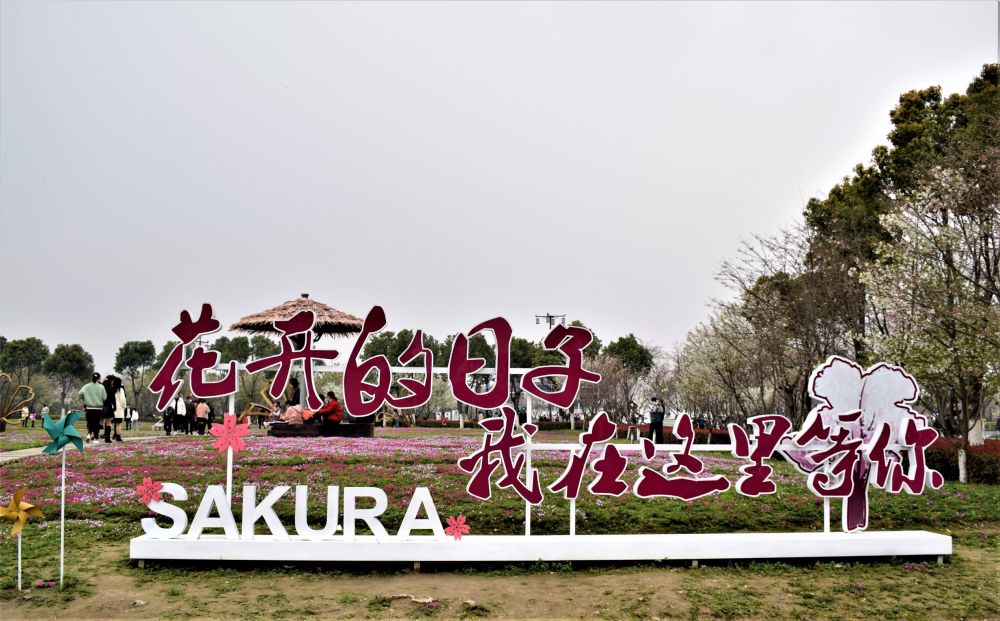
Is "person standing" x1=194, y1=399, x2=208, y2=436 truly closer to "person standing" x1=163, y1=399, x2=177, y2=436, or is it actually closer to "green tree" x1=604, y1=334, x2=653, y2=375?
"person standing" x1=163, y1=399, x2=177, y2=436

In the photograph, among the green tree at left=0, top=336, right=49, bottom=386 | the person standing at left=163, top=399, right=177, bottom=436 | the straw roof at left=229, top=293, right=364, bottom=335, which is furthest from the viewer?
the green tree at left=0, top=336, right=49, bottom=386

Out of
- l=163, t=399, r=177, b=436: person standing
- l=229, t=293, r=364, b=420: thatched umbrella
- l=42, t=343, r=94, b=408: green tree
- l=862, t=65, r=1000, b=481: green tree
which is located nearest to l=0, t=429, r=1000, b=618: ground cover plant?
l=862, t=65, r=1000, b=481: green tree

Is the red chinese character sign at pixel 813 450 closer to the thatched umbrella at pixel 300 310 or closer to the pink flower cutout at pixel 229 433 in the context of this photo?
the pink flower cutout at pixel 229 433

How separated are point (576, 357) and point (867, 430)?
4245 mm

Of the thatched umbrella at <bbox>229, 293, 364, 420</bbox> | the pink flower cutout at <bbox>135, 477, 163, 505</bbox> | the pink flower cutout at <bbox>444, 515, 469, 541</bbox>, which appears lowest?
the pink flower cutout at <bbox>444, 515, 469, 541</bbox>

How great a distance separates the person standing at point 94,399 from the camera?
18.1 metres

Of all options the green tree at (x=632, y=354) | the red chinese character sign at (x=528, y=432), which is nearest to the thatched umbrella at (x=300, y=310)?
the red chinese character sign at (x=528, y=432)

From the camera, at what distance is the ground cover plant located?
302 inches

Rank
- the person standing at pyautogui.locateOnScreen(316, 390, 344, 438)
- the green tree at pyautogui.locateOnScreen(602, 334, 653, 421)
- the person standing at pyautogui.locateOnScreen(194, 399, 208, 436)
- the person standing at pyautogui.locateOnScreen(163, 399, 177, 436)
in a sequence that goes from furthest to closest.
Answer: the green tree at pyautogui.locateOnScreen(602, 334, 653, 421) → the person standing at pyautogui.locateOnScreen(163, 399, 177, 436) → the person standing at pyautogui.locateOnScreen(194, 399, 208, 436) → the person standing at pyautogui.locateOnScreen(316, 390, 344, 438)

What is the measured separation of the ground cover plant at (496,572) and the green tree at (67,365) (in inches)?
2466

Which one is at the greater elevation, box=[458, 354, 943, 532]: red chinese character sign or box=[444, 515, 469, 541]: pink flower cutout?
box=[458, 354, 943, 532]: red chinese character sign

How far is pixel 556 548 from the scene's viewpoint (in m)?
9.00

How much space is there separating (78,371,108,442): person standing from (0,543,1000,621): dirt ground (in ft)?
33.2

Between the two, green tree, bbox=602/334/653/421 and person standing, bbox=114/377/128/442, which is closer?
person standing, bbox=114/377/128/442
